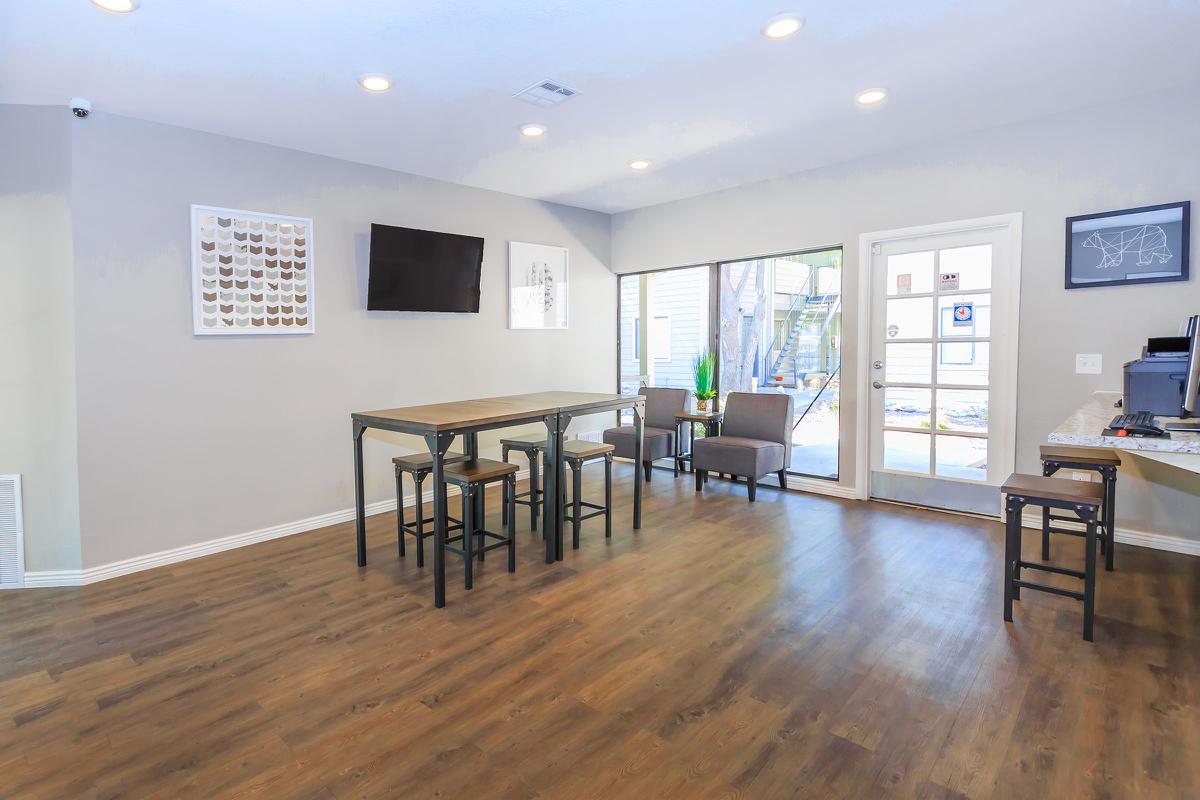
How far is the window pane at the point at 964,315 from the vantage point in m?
4.19

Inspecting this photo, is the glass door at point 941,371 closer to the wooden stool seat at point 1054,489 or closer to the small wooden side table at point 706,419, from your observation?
the small wooden side table at point 706,419

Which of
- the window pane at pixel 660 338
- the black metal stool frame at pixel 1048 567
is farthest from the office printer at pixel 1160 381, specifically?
the window pane at pixel 660 338

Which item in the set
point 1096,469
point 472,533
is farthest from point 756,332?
point 472,533

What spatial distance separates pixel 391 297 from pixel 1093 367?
460cm

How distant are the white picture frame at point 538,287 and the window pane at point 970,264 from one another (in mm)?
3190

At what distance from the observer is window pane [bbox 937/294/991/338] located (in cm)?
419

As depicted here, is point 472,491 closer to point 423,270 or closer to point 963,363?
point 423,270

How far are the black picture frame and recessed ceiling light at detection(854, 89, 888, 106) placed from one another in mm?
1427

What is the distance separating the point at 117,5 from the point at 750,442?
4.44 meters

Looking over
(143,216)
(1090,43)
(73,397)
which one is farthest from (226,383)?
(1090,43)

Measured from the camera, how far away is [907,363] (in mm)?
4543

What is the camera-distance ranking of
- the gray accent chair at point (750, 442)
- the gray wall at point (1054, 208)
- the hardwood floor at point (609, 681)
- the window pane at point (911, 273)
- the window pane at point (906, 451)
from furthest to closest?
the gray accent chair at point (750, 442)
the window pane at point (906, 451)
the window pane at point (911, 273)
the gray wall at point (1054, 208)
the hardwood floor at point (609, 681)

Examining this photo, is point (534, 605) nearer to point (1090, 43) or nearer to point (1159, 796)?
point (1159, 796)

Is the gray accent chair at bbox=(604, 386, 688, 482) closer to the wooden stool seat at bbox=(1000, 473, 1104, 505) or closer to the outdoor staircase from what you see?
the outdoor staircase
